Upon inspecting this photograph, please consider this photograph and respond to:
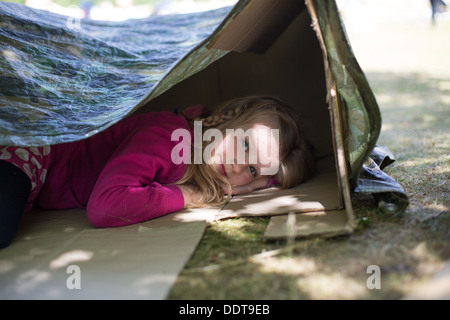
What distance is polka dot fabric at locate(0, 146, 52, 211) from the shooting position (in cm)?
201

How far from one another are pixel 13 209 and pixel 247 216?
3.40ft

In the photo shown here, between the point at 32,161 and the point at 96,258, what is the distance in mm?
724

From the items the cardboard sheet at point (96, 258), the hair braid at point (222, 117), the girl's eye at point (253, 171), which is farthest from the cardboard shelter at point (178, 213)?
the hair braid at point (222, 117)

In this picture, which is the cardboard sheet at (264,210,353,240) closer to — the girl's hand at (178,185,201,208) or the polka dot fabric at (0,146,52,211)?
the girl's hand at (178,185,201,208)

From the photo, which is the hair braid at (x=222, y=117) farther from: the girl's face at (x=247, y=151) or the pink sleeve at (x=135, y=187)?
the pink sleeve at (x=135, y=187)

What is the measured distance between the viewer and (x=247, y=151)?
2223mm

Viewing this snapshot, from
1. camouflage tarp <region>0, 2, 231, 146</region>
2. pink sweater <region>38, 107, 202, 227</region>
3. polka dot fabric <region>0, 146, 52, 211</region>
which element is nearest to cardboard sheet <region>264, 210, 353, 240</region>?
pink sweater <region>38, 107, 202, 227</region>

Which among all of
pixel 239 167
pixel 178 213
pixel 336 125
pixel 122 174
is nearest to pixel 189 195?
pixel 178 213

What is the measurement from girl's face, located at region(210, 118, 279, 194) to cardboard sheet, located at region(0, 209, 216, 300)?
0.27 metres

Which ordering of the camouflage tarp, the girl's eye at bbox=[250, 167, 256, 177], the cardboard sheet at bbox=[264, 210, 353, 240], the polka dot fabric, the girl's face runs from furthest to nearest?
the girl's eye at bbox=[250, 167, 256, 177]
the girl's face
the polka dot fabric
the camouflage tarp
the cardboard sheet at bbox=[264, 210, 353, 240]

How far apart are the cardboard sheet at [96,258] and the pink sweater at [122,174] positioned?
0.08 metres

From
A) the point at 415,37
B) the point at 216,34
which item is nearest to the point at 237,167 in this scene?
the point at 216,34

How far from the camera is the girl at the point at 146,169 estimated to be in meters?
1.95

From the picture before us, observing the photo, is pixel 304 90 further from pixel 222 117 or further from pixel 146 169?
pixel 146 169
